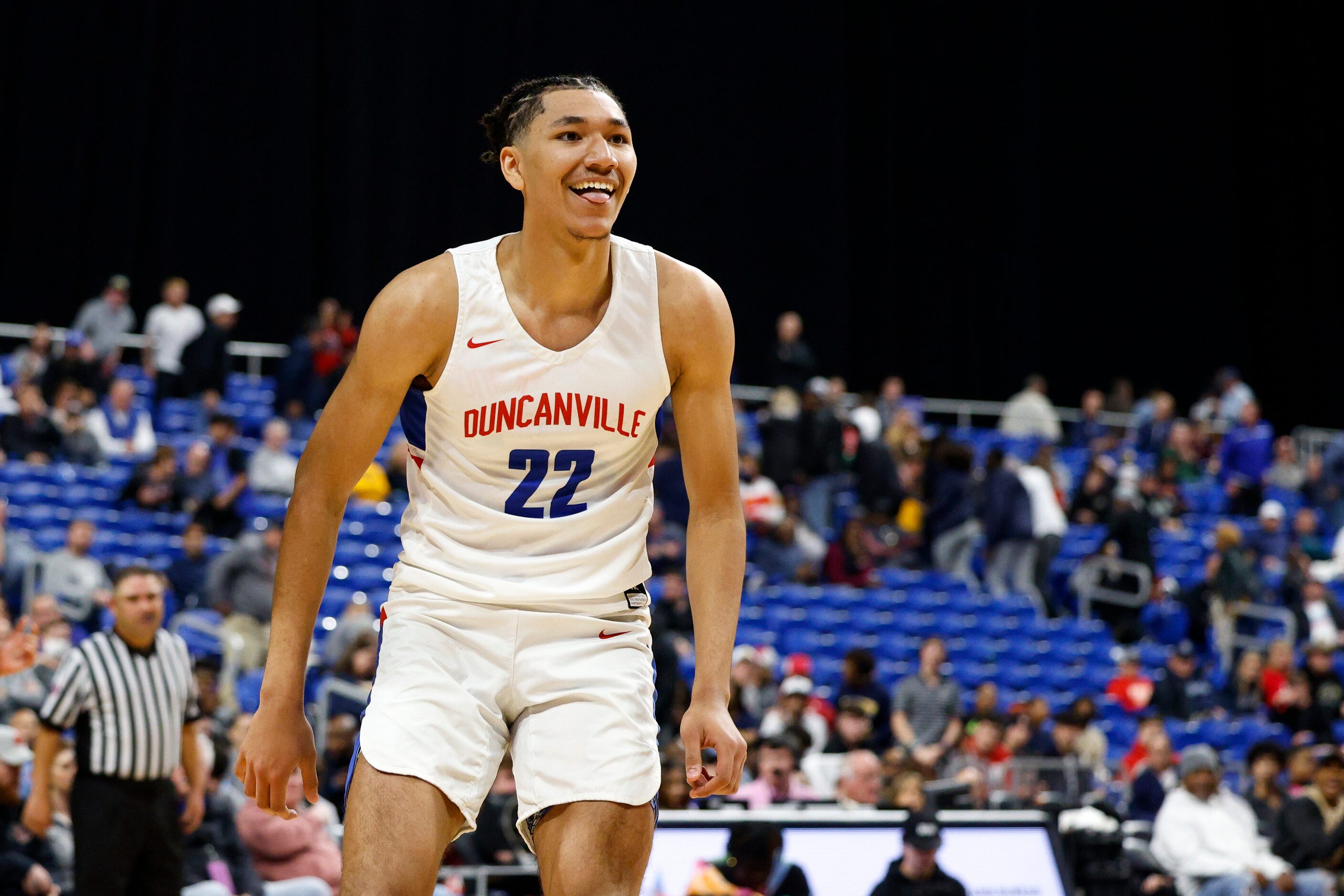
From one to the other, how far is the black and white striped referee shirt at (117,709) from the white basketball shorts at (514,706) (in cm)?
409

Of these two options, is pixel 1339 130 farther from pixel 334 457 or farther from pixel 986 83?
pixel 334 457

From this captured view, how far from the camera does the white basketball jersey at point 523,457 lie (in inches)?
131

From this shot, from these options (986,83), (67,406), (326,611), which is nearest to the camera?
(326,611)

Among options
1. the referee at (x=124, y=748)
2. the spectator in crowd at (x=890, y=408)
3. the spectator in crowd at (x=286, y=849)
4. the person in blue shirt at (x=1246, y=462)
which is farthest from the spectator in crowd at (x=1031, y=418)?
the referee at (x=124, y=748)

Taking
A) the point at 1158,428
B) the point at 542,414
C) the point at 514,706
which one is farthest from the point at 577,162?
the point at 1158,428

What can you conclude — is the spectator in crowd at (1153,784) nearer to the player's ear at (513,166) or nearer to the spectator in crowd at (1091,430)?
the spectator in crowd at (1091,430)

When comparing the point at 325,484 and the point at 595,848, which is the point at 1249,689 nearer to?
the point at 595,848

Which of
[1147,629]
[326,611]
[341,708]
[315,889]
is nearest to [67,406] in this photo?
[326,611]

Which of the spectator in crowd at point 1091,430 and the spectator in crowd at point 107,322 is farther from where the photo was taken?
the spectator in crowd at point 1091,430

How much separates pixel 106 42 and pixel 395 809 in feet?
67.6

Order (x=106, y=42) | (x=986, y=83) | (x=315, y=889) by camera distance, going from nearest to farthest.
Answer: (x=315, y=889), (x=106, y=42), (x=986, y=83)

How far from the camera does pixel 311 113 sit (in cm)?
2320

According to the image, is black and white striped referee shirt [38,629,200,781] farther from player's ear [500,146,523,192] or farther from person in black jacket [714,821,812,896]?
player's ear [500,146,523,192]

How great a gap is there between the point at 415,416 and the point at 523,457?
257 mm
